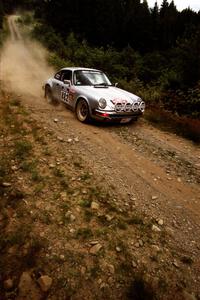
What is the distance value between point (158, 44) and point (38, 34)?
15.9 meters

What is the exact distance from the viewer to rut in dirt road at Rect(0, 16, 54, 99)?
1282cm

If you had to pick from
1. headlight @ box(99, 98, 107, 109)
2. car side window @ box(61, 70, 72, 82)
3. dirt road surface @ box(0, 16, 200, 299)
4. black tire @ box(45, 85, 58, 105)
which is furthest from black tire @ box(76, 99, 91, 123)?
black tire @ box(45, 85, 58, 105)

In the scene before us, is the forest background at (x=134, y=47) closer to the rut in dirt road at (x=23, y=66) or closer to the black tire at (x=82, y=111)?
the rut in dirt road at (x=23, y=66)

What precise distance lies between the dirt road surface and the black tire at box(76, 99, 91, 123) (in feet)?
0.64

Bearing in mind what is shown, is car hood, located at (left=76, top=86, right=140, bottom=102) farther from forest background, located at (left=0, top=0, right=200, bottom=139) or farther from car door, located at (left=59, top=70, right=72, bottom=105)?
forest background, located at (left=0, top=0, right=200, bottom=139)

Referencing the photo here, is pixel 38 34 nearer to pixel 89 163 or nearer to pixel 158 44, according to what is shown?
pixel 158 44

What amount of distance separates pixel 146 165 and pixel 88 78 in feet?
13.3

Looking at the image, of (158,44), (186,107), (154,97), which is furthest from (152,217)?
(158,44)

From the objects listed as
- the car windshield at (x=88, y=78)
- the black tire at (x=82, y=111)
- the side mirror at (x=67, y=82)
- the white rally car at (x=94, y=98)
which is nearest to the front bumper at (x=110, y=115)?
the white rally car at (x=94, y=98)

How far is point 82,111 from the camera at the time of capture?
7723mm

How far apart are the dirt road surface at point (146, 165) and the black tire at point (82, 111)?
19 cm

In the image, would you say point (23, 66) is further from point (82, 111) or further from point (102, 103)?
point (102, 103)

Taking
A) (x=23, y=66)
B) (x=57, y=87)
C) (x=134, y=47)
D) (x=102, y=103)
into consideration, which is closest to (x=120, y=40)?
(x=134, y=47)

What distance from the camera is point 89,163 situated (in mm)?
5348
